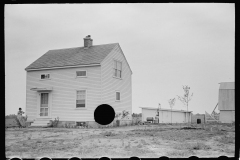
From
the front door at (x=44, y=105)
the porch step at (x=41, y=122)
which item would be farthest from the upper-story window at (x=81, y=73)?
the porch step at (x=41, y=122)

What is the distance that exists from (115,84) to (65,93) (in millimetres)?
1276

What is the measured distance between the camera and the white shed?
5854mm

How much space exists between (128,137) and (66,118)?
1503mm

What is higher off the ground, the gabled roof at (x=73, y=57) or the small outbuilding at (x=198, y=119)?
the gabled roof at (x=73, y=57)

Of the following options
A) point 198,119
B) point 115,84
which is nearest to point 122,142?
point 115,84

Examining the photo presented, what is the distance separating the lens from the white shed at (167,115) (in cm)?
585

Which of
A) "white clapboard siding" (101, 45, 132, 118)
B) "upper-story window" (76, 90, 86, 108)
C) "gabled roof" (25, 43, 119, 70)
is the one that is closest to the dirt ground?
"upper-story window" (76, 90, 86, 108)

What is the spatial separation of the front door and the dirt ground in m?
0.34

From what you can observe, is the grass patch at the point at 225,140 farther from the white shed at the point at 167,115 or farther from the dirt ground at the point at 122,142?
the white shed at the point at 167,115

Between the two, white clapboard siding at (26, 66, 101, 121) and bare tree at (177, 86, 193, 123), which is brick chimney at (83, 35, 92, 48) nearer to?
white clapboard siding at (26, 66, 101, 121)

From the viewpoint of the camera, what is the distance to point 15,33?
4.28m

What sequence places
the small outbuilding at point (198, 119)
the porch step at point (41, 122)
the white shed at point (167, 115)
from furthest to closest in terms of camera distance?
1. the small outbuilding at point (198, 119)
2. the white shed at point (167, 115)
3. the porch step at point (41, 122)
